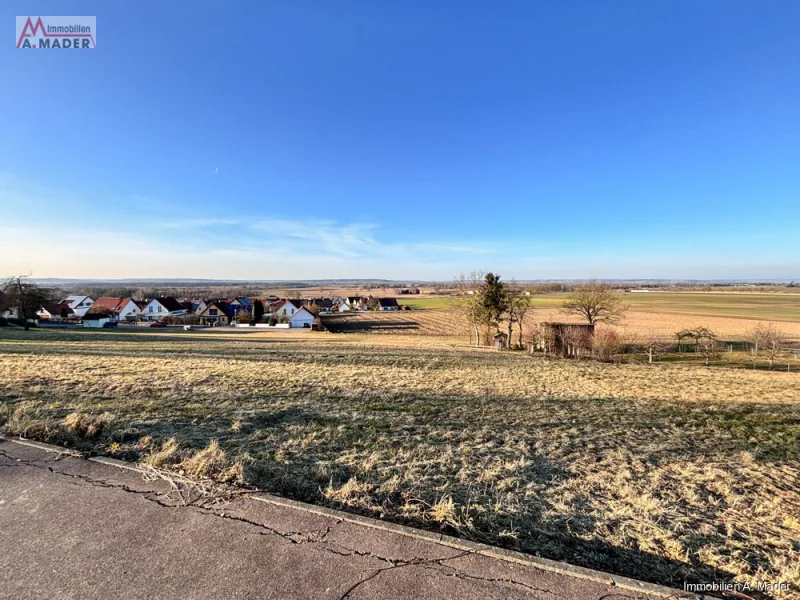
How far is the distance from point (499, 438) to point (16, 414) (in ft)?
28.3

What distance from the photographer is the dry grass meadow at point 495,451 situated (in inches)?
133

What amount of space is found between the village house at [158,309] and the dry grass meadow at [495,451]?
66402mm

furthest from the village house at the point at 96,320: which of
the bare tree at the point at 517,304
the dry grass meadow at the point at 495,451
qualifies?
the bare tree at the point at 517,304

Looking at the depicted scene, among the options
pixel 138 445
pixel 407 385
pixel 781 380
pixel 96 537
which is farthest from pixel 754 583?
pixel 781 380

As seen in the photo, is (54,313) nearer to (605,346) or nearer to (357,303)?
(357,303)

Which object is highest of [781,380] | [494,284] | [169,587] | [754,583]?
[494,284]

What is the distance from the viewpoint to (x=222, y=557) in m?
2.84

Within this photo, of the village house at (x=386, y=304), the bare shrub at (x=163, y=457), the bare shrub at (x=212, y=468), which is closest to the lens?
the bare shrub at (x=212, y=468)

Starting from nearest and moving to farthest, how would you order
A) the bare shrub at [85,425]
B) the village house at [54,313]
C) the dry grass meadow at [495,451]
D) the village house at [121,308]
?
1. the dry grass meadow at [495,451]
2. the bare shrub at [85,425]
3. the village house at [54,313]
4. the village house at [121,308]

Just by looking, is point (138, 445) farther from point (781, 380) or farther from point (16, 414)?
point (781, 380)

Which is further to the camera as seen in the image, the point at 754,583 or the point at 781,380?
the point at 781,380

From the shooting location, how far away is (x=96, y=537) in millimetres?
3076

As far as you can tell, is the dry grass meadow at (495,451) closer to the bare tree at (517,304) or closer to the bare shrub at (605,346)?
the bare shrub at (605,346)

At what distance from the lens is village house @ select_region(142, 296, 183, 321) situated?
6806cm
